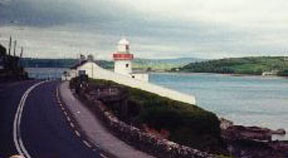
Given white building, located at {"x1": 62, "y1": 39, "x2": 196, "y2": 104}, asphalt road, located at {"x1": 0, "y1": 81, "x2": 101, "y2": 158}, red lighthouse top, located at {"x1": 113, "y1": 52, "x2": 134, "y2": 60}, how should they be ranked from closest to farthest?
asphalt road, located at {"x1": 0, "y1": 81, "x2": 101, "y2": 158} → white building, located at {"x1": 62, "y1": 39, "x2": 196, "y2": 104} → red lighthouse top, located at {"x1": 113, "y1": 52, "x2": 134, "y2": 60}

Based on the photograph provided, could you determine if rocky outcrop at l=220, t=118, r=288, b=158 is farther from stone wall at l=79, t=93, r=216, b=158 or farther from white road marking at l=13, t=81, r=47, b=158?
stone wall at l=79, t=93, r=216, b=158

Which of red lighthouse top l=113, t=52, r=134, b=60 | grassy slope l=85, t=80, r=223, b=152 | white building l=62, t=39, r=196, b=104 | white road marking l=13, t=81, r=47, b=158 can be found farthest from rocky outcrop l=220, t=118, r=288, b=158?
red lighthouse top l=113, t=52, r=134, b=60

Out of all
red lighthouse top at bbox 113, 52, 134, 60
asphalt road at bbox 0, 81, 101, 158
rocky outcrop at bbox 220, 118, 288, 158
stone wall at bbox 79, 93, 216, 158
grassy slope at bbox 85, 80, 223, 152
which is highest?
red lighthouse top at bbox 113, 52, 134, 60

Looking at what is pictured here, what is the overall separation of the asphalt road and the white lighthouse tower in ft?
134

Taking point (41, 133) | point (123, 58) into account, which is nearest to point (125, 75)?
point (123, 58)

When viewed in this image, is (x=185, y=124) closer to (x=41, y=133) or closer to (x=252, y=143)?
(x=41, y=133)

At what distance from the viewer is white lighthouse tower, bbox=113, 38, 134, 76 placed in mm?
101375

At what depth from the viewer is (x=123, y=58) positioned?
101 meters

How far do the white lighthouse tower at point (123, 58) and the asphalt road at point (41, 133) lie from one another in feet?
134

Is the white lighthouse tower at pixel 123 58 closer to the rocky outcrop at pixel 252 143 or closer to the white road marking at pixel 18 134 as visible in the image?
the rocky outcrop at pixel 252 143

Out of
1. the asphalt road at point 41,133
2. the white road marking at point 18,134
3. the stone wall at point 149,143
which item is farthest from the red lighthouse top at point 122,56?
the stone wall at point 149,143

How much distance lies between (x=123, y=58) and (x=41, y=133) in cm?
6388

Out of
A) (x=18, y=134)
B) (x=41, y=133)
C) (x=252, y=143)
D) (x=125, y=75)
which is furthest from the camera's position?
(x=125, y=75)

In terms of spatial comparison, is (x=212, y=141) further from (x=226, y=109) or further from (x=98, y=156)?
(x=226, y=109)
